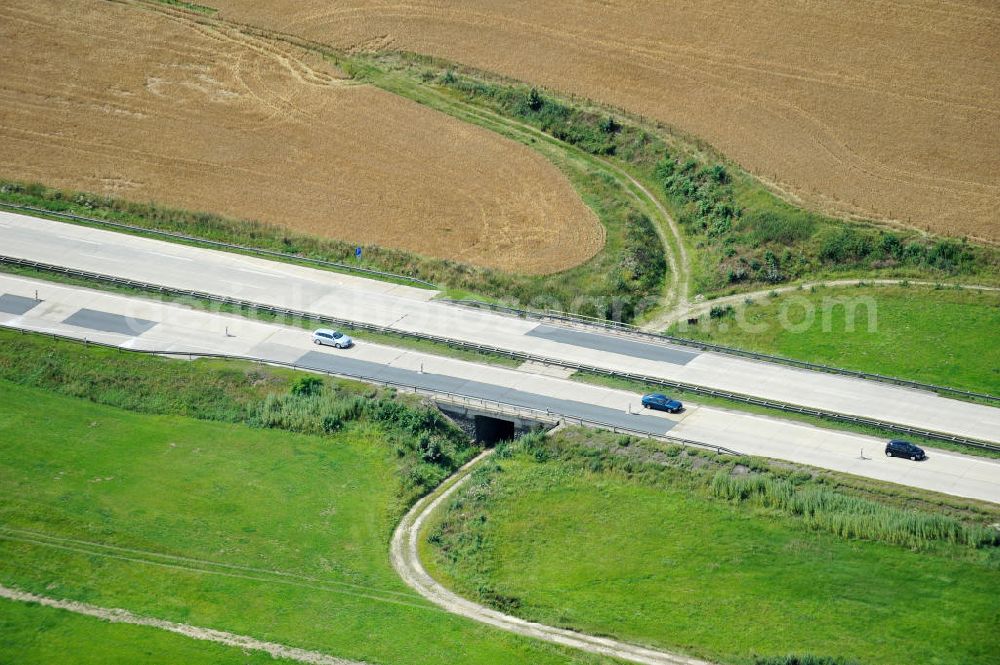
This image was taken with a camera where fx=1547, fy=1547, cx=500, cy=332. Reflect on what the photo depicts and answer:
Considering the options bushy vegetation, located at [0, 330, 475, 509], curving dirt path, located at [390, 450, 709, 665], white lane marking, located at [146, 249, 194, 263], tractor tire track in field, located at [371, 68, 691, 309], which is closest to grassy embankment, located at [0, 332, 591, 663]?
bushy vegetation, located at [0, 330, 475, 509]

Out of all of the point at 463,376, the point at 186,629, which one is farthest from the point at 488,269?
the point at 186,629

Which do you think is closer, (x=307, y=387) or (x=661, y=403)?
(x=661, y=403)

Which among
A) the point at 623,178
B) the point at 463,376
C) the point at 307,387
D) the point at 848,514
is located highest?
the point at 623,178

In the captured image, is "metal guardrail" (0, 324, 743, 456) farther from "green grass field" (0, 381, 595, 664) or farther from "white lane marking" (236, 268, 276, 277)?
"white lane marking" (236, 268, 276, 277)

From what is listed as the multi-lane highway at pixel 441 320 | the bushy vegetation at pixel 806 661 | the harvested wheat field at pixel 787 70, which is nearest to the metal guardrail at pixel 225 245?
the multi-lane highway at pixel 441 320

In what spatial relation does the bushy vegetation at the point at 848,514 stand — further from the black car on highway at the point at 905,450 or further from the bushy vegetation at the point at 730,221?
the bushy vegetation at the point at 730,221

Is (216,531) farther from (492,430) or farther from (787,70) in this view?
(787,70)

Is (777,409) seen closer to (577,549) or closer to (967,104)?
(577,549)
